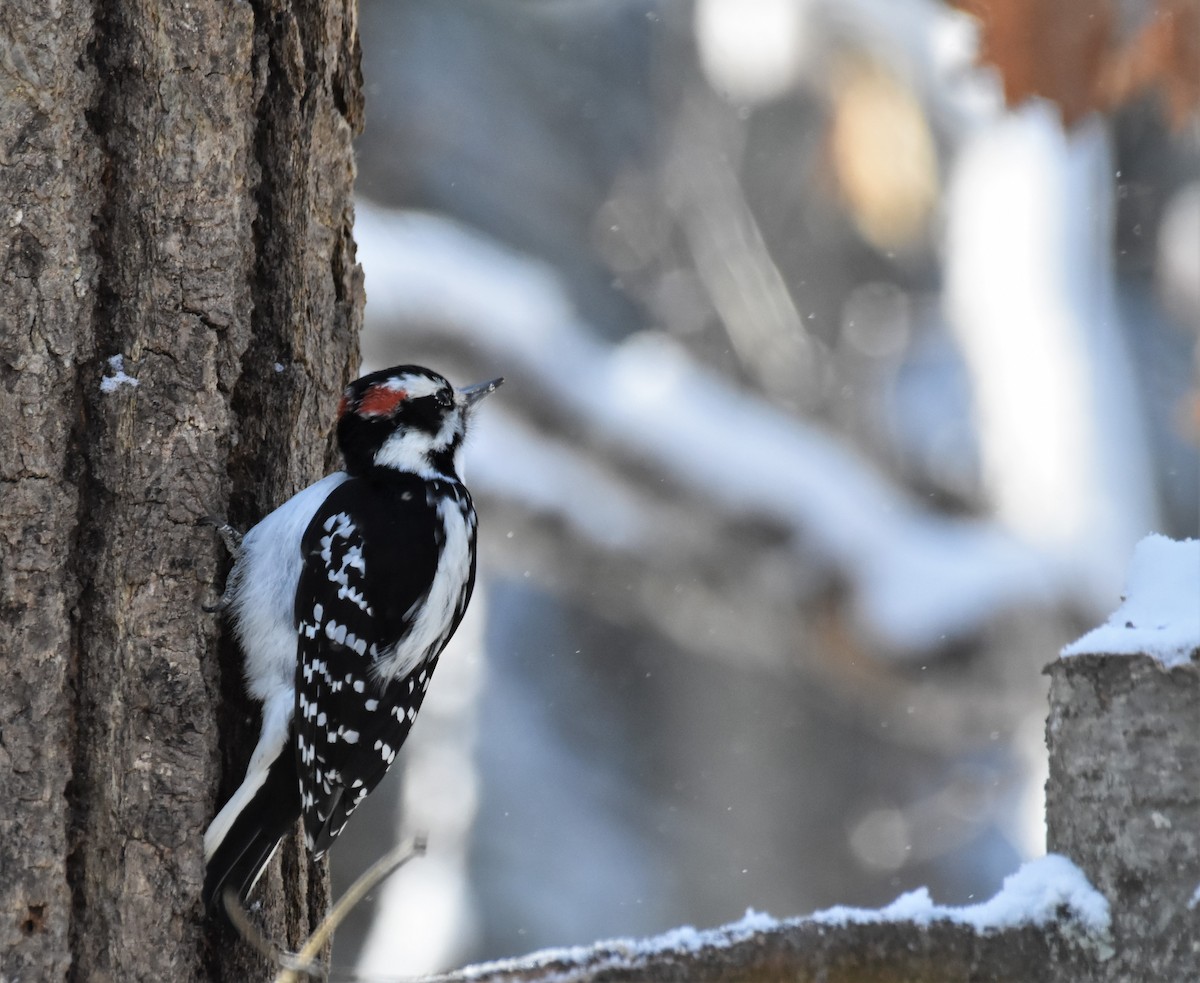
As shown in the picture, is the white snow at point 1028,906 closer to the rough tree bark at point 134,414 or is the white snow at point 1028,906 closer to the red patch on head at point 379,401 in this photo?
the rough tree bark at point 134,414

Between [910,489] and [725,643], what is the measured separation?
1.34 m

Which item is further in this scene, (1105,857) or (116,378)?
(116,378)

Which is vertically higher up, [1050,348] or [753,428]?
[1050,348]

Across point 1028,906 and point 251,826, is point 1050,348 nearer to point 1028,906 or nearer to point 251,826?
point 251,826

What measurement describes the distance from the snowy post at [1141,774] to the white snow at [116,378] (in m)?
1.41

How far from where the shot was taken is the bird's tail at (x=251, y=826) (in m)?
2.50

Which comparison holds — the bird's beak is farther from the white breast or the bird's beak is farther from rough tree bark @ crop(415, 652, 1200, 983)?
rough tree bark @ crop(415, 652, 1200, 983)

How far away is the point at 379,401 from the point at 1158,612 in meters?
1.75

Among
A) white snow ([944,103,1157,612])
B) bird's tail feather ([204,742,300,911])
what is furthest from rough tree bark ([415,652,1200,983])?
white snow ([944,103,1157,612])

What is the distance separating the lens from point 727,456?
7859mm

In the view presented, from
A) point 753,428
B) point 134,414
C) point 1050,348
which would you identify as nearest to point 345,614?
point 134,414

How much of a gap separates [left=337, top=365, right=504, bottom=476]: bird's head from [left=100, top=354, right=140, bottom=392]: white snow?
0.59 m

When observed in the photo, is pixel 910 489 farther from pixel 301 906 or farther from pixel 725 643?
pixel 301 906

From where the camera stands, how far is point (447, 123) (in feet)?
35.0
